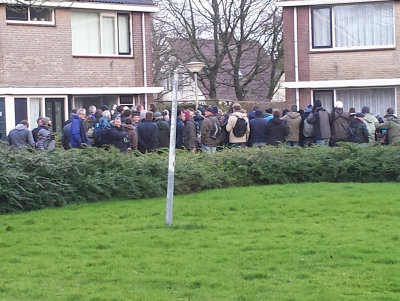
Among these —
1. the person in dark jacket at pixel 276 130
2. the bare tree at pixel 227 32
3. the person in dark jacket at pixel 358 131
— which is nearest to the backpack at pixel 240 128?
the person in dark jacket at pixel 276 130

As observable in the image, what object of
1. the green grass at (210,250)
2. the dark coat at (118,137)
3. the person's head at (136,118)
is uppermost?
the person's head at (136,118)

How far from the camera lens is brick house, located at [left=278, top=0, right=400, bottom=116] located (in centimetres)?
3172

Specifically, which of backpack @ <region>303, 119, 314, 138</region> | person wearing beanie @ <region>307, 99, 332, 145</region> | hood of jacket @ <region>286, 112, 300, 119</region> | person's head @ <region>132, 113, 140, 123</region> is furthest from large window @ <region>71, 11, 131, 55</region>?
person wearing beanie @ <region>307, 99, 332, 145</region>

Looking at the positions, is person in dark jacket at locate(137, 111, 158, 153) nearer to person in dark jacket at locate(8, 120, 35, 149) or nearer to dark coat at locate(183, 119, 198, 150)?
dark coat at locate(183, 119, 198, 150)

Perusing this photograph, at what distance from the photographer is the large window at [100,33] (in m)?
30.8

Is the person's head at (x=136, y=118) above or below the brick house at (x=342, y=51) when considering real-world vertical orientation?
below

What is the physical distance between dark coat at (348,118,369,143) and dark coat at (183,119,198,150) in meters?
3.95

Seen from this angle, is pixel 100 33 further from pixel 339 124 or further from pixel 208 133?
pixel 339 124

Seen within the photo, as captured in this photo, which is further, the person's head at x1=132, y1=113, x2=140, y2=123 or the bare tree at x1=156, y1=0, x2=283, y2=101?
the bare tree at x1=156, y1=0, x2=283, y2=101

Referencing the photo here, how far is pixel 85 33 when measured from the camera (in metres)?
31.0

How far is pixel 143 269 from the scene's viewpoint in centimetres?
939

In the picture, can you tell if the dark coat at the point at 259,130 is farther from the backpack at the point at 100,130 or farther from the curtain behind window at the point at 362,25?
the curtain behind window at the point at 362,25

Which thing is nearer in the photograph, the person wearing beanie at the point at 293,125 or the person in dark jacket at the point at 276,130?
the person in dark jacket at the point at 276,130

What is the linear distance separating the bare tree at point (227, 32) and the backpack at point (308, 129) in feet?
80.4
